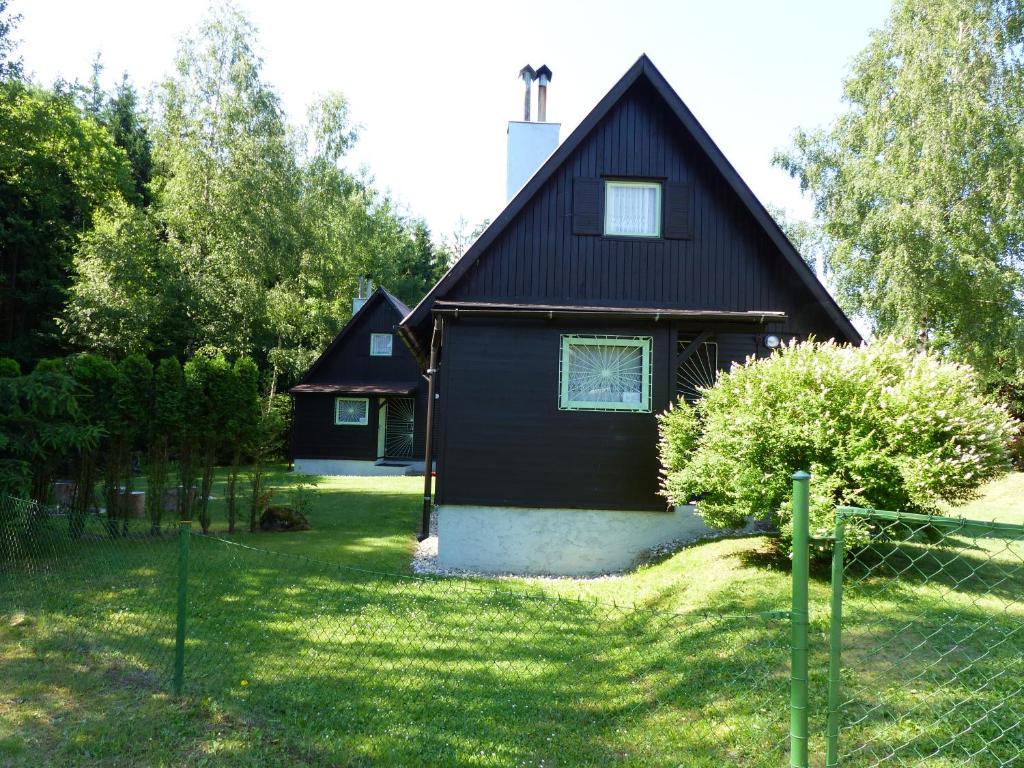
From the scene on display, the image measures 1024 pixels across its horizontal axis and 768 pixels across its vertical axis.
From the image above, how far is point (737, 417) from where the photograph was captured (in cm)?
809

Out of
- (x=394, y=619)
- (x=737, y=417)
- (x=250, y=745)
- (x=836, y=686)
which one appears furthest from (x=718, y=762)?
(x=737, y=417)

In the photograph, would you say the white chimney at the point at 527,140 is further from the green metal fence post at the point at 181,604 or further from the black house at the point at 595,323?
A: the green metal fence post at the point at 181,604

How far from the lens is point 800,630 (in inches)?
122

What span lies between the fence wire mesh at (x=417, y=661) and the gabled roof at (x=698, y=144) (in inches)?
194

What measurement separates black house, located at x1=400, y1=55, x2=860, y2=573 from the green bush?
2.01 metres

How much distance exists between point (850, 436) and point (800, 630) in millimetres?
4947

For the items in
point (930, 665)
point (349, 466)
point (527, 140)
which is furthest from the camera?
point (349, 466)

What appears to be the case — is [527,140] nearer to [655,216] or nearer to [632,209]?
[632,209]

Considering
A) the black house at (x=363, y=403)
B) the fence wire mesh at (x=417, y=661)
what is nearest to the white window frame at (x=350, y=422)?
the black house at (x=363, y=403)

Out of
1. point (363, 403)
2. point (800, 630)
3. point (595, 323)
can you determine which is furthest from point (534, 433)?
point (363, 403)

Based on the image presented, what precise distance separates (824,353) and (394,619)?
542 centimetres

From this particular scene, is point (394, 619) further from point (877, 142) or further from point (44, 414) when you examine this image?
point (877, 142)

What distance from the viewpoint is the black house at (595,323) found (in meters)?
10.5

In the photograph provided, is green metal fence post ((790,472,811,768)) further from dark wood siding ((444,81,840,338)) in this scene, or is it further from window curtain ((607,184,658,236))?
window curtain ((607,184,658,236))
